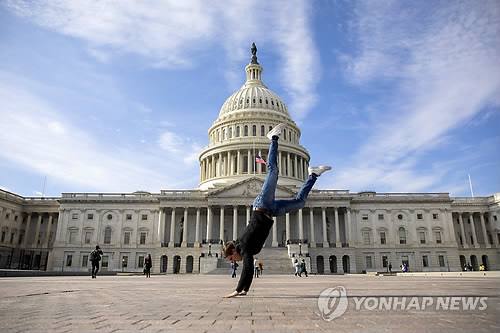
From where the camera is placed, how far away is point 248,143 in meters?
80.1

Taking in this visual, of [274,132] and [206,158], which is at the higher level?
[206,158]

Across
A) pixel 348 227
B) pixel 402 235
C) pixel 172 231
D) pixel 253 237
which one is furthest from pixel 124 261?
pixel 253 237

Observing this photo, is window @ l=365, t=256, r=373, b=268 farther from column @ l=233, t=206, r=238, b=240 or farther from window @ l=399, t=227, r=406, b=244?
column @ l=233, t=206, r=238, b=240

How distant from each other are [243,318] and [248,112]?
81.9m

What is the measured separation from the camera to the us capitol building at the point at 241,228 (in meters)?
65.6

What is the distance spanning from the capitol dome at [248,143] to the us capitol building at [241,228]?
5878 mm

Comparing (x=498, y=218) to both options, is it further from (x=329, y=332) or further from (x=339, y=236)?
(x=329, y=332)

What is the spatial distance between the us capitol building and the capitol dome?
5.88m

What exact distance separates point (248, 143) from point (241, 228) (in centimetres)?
1957

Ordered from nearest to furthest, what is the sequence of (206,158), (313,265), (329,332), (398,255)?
(329,332) < (313,265) < (398,255) < (206,158)

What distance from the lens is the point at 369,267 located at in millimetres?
66688

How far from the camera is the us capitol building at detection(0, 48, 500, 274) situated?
6562cm

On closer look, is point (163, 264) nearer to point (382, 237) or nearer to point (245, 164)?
point (245, 164)

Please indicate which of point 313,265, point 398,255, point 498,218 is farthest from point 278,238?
point 498,218
